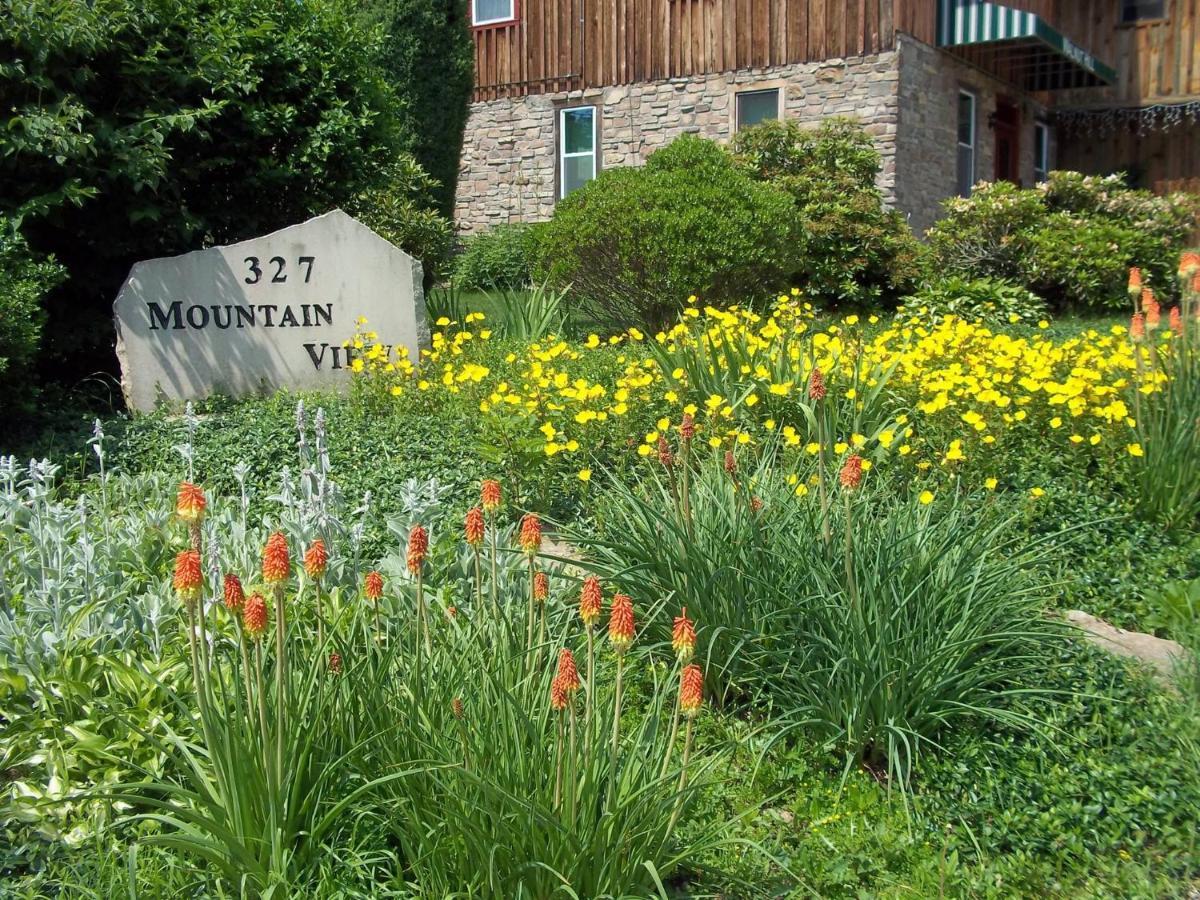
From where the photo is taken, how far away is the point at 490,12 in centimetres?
1744

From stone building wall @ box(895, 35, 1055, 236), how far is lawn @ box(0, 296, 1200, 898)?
10.1 m

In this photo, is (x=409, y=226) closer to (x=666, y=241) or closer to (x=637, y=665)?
(x=666, y=241)

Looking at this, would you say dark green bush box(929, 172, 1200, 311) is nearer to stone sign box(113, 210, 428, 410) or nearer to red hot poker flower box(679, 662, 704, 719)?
stone sign box(113, 210, 428, 410)

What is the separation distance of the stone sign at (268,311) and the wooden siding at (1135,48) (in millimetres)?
15687

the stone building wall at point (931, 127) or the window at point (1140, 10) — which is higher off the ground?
the window at point (1140, 10)

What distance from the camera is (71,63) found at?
7.01m

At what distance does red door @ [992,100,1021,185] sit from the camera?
18.4 m

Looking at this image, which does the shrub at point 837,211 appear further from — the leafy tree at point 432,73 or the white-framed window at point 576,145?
the leafy tree at point 432,73

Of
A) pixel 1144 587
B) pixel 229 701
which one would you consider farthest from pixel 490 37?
pixel 229 701

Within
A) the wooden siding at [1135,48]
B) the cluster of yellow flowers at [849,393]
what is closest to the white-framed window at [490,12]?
the wooden siding at [1135,48]

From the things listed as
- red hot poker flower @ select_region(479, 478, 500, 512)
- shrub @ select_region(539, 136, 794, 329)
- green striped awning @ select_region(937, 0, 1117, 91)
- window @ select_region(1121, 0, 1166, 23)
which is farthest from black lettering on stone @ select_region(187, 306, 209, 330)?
window @ select_region(1121, 0, 1166, 23)

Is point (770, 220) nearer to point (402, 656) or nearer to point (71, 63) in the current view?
point (71, 63)

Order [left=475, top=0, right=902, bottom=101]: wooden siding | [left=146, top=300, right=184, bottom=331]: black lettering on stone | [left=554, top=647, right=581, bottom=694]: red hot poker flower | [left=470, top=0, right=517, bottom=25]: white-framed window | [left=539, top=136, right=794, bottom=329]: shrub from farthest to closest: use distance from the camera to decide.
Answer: [left=470, top=0, right=517, bottom=25]: white-framed window, [left=475, top=0, right=902, bottom=101]: wooden siding, [left=539, top=136, right=794, bottom=329]: shrub, [left=146, top=300, right=184, bottom=331]: black lettering on stone, [left=554, top=647, right=581, bottom=694]: red hot poker flower

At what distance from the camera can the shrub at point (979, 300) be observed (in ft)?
37.8
